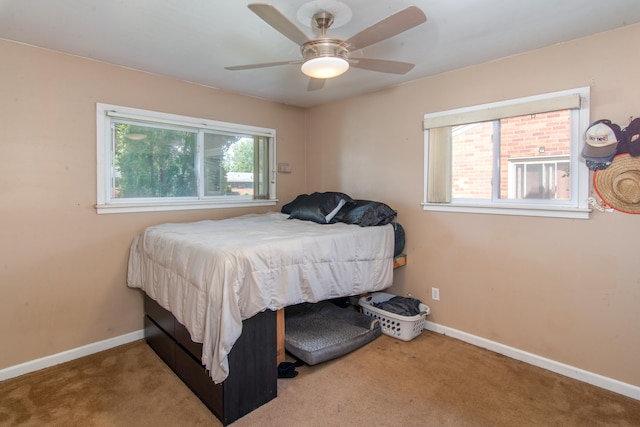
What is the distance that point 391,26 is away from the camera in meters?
1.61

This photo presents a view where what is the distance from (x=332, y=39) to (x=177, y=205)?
2.15 meters

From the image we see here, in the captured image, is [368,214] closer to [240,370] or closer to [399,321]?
[399,321]

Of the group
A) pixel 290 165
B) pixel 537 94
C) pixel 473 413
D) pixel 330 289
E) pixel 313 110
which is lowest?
pixel 473 413

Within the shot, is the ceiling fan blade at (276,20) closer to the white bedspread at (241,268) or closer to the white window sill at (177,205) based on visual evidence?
the white bedspread at (241,268)

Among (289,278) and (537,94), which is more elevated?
(537,94)

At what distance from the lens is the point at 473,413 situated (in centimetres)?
191

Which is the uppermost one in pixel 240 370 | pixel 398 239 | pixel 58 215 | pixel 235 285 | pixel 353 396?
pixel 58 215

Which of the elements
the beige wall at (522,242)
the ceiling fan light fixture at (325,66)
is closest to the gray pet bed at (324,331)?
the beige wall at (522,242)

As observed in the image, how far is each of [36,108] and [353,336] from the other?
297 centimetres

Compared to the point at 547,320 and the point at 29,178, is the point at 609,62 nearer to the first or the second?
the point at 547,320

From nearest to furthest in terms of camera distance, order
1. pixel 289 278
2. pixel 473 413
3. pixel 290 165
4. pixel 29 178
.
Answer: pixel 473 413
pixel 289 278
pixel 29 178
pixel 290 165

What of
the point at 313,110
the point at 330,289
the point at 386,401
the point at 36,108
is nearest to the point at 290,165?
the point at 313,110

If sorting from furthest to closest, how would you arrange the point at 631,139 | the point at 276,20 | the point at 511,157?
the point at 511,157 → the point at 631,139 → the point at 276,20

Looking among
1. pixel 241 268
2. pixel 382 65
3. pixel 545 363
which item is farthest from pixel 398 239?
pixel 241 268
